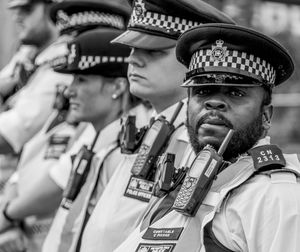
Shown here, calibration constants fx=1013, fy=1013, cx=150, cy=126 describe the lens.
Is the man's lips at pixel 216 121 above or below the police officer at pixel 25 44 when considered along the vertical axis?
above

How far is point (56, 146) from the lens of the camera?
6.23m

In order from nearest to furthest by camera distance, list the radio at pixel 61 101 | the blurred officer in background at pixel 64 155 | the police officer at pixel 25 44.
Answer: the blurred officer in background at pixel 64 155, the radio at pixel 61 101, the police officer at pixel 25 44

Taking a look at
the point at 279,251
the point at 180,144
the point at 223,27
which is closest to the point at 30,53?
the point at 180,144

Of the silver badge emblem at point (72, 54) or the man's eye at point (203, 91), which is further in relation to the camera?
the silver badge emblem at point (72, 54)

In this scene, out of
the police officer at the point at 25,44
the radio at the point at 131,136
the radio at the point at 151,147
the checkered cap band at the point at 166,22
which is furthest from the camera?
the police officer at the point at 25,44

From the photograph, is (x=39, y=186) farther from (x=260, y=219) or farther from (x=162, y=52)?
(x=260, y=219)

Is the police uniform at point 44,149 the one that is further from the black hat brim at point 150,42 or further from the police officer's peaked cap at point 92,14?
the black hat brim at point 150,42

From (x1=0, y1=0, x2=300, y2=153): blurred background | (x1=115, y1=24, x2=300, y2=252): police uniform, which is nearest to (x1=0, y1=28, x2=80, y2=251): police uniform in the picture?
(x1=115, y1=24, x2=300, y2=252): police uniform

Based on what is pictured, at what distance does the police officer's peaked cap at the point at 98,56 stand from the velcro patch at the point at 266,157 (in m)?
1.94

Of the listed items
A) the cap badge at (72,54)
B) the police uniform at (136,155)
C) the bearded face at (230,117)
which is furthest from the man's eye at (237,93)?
the cap badge at (72,54)

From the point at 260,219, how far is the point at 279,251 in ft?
0.40

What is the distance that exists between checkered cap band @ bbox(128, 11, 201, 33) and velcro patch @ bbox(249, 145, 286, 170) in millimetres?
1099

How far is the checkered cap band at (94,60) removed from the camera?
17.3 ft

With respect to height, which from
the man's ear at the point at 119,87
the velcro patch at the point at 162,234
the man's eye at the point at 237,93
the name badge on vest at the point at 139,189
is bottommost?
the name badge on vest at the point at 139,189
